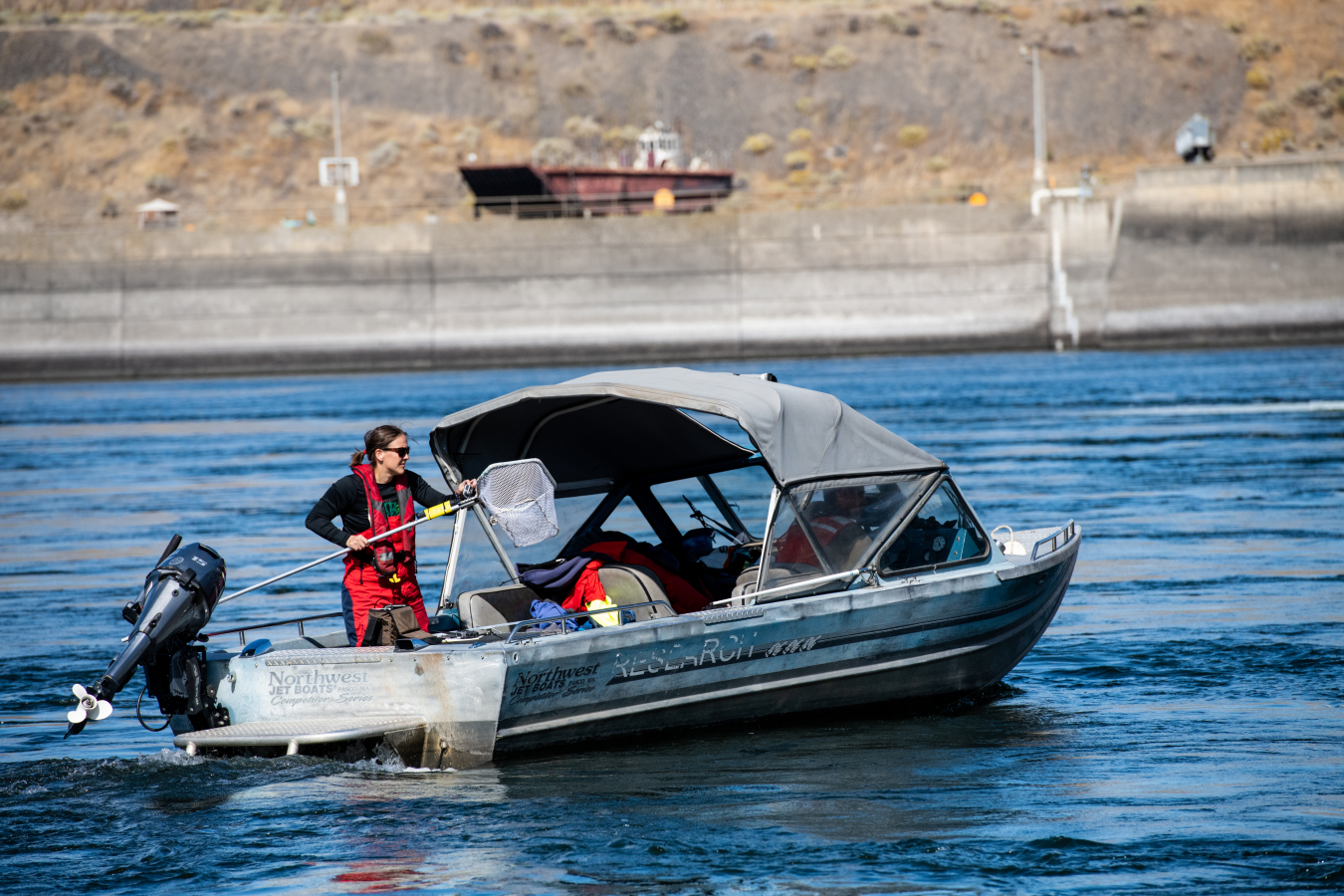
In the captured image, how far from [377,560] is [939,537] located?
345 centimetres

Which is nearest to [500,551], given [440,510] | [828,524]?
[440,510]

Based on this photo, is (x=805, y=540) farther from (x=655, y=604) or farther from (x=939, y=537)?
(x=939, y=537)

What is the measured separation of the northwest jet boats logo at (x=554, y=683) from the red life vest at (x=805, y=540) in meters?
1.43

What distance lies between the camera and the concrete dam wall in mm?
44375

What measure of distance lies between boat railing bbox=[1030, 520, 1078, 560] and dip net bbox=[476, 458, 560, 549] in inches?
132

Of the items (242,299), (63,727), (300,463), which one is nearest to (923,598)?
(63,727)

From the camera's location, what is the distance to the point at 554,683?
784cm

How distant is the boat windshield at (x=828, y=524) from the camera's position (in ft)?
28.6

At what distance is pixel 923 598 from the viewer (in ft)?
29.4

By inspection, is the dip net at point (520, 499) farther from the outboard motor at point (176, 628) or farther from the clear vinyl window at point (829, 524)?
the outboard motor at point (176, 628)

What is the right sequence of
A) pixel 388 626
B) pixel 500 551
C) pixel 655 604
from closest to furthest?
pixel 388 626 → pixel 655 604 → pixel 500 551

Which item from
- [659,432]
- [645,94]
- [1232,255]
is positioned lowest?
[659,432]

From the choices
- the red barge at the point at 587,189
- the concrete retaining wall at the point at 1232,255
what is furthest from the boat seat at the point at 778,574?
the red barge at the point at 587,189

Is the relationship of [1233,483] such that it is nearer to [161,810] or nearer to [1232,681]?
[1232,681]
